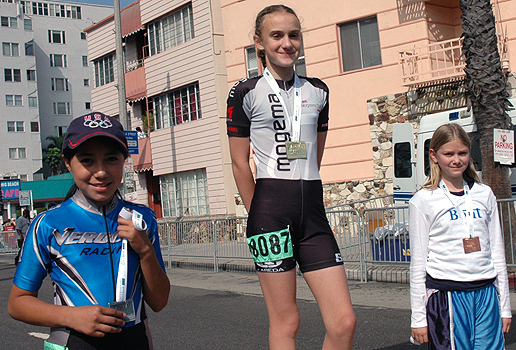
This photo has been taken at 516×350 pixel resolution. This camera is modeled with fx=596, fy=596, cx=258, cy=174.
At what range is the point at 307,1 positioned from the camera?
18750 millimetres

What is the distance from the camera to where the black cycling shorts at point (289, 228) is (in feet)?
10.6

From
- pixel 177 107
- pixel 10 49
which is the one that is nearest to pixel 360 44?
pixel 177 107

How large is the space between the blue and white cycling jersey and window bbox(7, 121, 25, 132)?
217 feet

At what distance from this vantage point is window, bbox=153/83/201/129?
2294 cm

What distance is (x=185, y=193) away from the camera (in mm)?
23891

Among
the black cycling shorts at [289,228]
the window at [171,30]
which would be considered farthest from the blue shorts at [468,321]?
the window at [171,30]

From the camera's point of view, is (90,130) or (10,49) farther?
(10,49)

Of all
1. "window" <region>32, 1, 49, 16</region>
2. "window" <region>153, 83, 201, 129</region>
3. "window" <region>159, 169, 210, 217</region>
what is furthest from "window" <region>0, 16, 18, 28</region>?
"window" <region>159, 169, 210, 217</region>

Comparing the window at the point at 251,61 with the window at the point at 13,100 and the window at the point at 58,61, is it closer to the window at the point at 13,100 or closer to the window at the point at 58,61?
the window at the point at 13,100

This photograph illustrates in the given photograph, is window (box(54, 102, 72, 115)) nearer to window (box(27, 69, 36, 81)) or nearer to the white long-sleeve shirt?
window (box(27, 69, 36, 81))

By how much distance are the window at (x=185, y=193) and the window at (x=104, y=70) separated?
668 cm

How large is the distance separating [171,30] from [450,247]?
855 inches

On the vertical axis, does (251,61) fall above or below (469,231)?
above

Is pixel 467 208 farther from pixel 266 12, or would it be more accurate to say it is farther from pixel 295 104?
pixel 266 12
